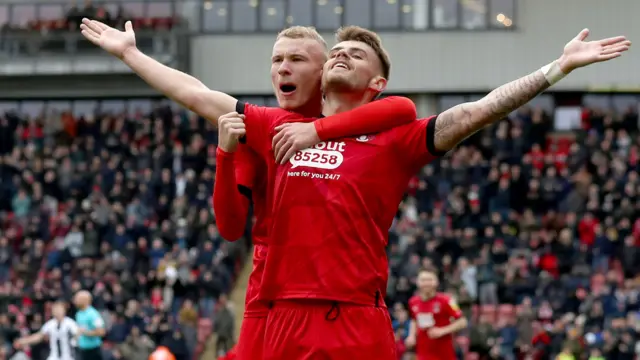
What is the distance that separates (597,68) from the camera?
33.4 m

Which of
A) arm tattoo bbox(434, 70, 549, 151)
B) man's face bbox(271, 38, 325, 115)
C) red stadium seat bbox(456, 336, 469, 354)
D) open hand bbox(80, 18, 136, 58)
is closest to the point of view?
arm tattoo bbox(434, 70, 549, 151)

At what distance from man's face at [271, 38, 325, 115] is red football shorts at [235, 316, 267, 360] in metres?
→ 1.04

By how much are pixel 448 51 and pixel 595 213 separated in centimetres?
929

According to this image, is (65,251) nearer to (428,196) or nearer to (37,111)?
(428,196)

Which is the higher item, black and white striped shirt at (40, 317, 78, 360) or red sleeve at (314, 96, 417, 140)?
A: red sleeve at (314, 96, 417, 140)

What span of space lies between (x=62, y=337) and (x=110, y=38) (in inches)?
476

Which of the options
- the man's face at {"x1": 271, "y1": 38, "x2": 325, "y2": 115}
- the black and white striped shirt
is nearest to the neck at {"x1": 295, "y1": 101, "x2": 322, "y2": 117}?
the man's face at {"x1": 271, "y1": 38, "x2": 325, "y2": 115}

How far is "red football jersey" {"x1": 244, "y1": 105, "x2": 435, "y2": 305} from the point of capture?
18.8 ft

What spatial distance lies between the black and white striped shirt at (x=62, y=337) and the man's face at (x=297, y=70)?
1220 cm

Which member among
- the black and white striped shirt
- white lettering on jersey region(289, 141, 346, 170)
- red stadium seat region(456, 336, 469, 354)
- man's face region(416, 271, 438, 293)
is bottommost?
red stadium seat region(456, 336, 469, 354)

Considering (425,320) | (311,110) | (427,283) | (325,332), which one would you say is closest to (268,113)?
(311,110)

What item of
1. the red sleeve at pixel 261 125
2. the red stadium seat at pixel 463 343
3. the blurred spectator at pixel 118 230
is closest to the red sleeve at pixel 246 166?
the red sleeve at pixel 261 125

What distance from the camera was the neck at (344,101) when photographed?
19.8 ft

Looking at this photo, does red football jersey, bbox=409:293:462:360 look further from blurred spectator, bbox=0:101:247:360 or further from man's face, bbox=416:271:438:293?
blurred spectator, bbox=0:101:247:360
